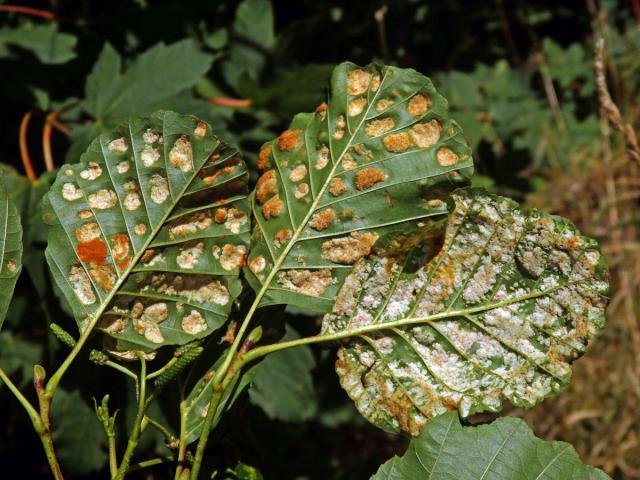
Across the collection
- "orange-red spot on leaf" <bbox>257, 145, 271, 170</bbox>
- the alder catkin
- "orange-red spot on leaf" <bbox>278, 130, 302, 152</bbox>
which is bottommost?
the alder catkin

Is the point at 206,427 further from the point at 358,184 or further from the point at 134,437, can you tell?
the point at 358,184

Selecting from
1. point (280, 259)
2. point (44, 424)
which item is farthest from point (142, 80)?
point (44, 424)

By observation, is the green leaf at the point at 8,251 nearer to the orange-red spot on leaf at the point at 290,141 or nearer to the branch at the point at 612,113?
the orange-red spot on leaf at the point at 290,141

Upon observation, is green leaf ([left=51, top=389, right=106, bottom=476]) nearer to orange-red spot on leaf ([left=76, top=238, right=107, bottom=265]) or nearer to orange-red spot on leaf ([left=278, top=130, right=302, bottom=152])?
orange-red spot on leaf ([left=76, top=238, right=107, bottom=265])

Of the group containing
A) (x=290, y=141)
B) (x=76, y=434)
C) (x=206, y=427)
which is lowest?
(x=76, y=434)

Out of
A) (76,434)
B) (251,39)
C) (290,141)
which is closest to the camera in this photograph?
(290,141)

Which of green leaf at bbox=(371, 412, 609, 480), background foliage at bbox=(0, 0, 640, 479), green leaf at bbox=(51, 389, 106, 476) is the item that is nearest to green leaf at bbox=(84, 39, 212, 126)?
background foliage at bbox=(0, 0, 640, 479)

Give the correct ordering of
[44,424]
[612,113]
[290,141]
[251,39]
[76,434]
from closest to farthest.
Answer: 1. [44,424]
2. [290,141]
3. [612,113]
4. [76,434]
5. [251,39]
